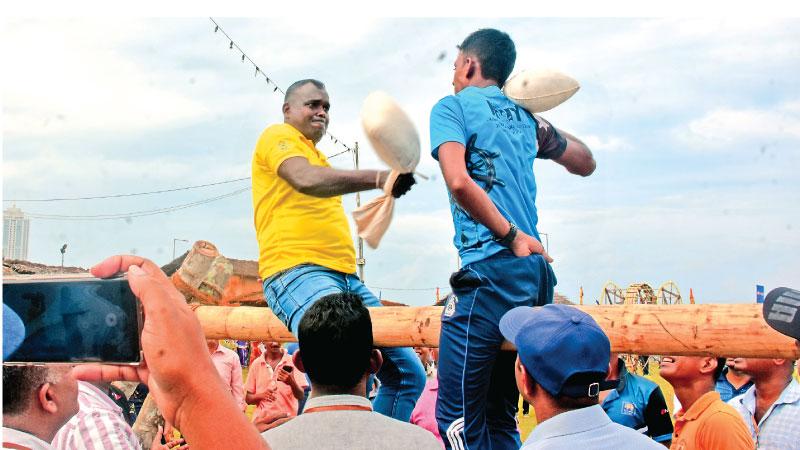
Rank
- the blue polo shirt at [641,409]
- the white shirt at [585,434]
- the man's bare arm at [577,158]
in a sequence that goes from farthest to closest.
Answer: the blue polo shirt at [641,409] < the man's bare arm at [577,158] < the white shirt at [585,434]

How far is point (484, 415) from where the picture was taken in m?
2.92

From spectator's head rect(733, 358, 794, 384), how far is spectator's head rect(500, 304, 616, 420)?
1.95 metres

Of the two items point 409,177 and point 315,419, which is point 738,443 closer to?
point 409,177

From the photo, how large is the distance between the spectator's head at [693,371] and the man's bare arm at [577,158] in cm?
98

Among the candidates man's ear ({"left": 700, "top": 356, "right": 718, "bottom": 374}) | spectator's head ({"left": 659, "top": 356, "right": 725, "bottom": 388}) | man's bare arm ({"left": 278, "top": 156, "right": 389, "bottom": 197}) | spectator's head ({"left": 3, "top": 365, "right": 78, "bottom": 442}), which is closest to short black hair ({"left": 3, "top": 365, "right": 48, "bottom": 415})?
spectator's head ({"left": 3, "top": 365, "right": 78, "bottom": 442})

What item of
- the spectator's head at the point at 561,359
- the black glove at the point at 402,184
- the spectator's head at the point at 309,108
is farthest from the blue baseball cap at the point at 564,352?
the spectator's head at the point at 309,108

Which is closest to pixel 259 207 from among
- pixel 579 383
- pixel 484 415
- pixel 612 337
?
pixel 484 415

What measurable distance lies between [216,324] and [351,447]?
3.07 metres

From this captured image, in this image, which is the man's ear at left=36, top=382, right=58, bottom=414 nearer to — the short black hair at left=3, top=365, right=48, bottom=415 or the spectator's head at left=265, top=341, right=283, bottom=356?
the short black hair at left=3, top=365, right=48, bottom=415

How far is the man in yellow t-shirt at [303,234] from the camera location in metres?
3.38

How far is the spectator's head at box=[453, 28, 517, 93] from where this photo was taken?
3102mm

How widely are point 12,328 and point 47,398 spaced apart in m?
0.64

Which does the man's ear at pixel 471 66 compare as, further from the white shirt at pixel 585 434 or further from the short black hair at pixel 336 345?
the white shirt at pixel 585 434

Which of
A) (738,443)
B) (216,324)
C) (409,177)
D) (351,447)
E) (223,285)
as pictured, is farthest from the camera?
(223,285)
